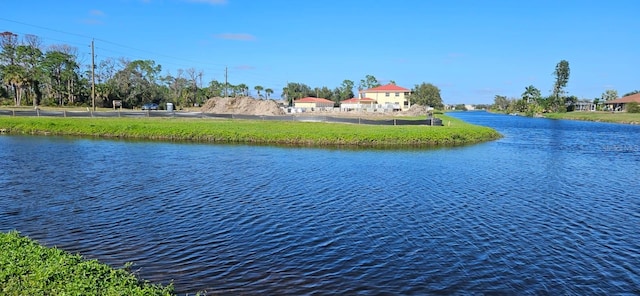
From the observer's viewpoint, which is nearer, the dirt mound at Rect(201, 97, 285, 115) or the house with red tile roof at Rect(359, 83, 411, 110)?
the dirt mound at Rect(201, 97, 285, 115)

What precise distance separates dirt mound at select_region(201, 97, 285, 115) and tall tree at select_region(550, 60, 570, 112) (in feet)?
391

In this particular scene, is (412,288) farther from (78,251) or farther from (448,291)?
(78,251)

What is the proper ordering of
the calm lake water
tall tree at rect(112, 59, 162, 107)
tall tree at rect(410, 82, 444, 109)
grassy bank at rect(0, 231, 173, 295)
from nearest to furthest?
grassy bank at rect(0, 231, 173, 295)
the calm lake water
tall tree at rect(112, 59, 162, 107)
tall tree at rect(410, 82, 444, 109)

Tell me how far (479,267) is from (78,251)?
977cm

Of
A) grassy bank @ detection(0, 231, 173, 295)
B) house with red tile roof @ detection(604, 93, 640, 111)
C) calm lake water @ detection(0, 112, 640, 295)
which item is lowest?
calm lake water @ detection(0, 112, 640, 295)

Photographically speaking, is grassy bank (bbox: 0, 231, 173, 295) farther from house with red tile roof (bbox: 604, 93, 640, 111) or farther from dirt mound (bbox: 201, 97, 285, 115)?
house with red tile roof (bbox: 604, 93, 640, 111)

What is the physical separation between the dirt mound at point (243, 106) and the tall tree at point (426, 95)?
61.4m

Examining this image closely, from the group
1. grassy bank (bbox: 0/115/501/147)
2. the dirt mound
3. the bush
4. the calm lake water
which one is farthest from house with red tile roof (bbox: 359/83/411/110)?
the calm lake water

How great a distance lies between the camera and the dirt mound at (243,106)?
236 feet

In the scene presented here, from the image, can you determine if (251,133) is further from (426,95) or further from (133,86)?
(426,95)

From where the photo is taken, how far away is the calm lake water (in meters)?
9.45

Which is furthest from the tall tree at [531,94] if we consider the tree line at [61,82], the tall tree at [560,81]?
the tree line at [61,82]

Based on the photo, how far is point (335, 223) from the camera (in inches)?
527

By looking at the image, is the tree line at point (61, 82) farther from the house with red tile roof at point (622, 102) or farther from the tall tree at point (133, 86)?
the house with red tile roof at point (622, 102)
